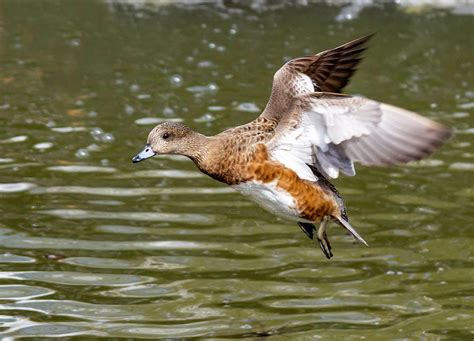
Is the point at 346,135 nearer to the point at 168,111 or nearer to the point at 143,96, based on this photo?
the point at 168,111

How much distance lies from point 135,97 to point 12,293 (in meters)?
4.84

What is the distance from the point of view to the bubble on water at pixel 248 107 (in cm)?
1119

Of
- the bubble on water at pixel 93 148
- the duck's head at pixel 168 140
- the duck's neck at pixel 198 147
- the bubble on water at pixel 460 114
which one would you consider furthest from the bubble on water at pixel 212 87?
the duck's neck at pixel 198 147

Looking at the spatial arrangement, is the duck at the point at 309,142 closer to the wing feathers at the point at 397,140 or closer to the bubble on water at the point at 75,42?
the wing feathers at the point at 397,140

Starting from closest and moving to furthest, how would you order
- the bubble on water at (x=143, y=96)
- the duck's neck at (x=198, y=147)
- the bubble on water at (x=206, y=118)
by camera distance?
the duck's neck at (x=198, y=147) → the bubble on water at (x=206, y=118) → the bubble on water at (x=143, y=96)

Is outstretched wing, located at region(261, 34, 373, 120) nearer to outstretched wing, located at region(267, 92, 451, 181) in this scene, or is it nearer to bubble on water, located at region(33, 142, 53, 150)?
outstretched wing, located at region(267, 92, 451, 181)

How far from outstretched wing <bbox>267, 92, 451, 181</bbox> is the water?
150cm

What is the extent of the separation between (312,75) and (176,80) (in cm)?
610

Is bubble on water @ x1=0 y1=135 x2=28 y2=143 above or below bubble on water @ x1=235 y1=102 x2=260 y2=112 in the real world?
below

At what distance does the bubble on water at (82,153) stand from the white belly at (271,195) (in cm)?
420

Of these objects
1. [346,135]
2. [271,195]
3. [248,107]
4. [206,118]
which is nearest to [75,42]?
[248,107]

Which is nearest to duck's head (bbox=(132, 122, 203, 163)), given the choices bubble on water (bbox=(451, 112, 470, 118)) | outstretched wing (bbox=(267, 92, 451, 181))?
outstretched wing (bbox=(267, 92, 451, 181))

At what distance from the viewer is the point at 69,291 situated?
23.5 feet

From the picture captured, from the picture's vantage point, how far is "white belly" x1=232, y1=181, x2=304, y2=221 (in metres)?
5.68
